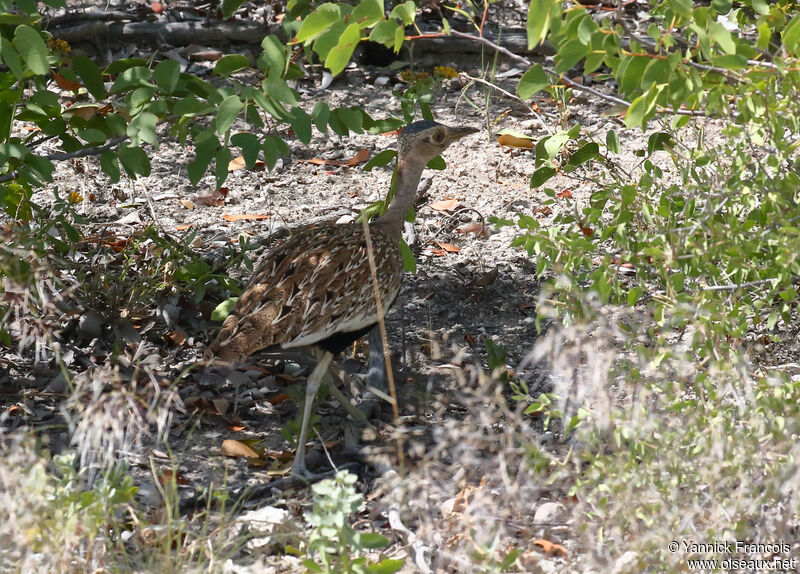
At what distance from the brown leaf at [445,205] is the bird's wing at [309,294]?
1.57 meters

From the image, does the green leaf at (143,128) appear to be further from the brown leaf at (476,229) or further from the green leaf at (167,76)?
the brown leaf at (476,229)

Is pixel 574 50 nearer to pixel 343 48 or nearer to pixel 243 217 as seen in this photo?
pixel 343 48

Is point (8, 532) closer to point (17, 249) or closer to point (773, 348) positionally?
point (17, 249)

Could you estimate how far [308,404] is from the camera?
436cm

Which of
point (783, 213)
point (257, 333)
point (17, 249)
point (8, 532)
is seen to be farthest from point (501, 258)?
point (8, 532)

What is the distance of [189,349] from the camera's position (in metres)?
5.10

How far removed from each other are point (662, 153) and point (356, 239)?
2.86 meters

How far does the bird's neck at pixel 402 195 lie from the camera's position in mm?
5082

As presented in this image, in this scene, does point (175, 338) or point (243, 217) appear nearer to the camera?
point (175, 338)

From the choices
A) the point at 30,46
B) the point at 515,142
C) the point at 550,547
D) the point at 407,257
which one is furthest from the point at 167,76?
the point at 515,142

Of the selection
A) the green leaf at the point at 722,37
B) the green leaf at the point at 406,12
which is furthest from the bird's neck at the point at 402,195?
the green leaf at the point at 722,37

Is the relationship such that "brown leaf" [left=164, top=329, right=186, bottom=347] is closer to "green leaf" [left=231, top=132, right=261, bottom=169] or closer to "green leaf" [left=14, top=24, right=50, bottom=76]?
"green leaf" [left=231, top=132, right=261, bottom=169]

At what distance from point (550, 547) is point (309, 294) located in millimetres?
1583

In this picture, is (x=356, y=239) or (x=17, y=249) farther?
(x=356, y=239)
